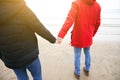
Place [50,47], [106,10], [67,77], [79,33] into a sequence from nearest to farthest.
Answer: [79,33]
[67,77]
[50,47]
[106,10]

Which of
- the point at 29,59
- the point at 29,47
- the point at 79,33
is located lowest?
the point at 79,33

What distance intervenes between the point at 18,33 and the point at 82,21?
107cm

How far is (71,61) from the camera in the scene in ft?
12.5

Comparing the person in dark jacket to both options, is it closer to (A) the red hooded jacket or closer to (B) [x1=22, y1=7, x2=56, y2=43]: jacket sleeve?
(B) [x1=22, y1=7, x2=56, y2=43]: jacket sleeve

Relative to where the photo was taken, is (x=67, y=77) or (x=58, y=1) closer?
(x=67, y=77)

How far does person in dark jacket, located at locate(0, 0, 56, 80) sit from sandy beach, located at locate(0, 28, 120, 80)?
4.45ft

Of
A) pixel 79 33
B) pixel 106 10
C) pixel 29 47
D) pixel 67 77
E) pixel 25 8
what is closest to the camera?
pixel 25 8

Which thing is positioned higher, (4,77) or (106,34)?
(4,77)

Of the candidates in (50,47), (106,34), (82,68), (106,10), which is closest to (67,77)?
(82,68)

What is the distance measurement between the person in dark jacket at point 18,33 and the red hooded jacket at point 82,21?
1.76ft

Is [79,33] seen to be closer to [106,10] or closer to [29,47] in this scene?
[29,47]

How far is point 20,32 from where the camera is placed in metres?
1.82

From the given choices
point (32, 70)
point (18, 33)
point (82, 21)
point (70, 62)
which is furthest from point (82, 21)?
point (70, 62)

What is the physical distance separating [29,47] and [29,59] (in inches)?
5.4
